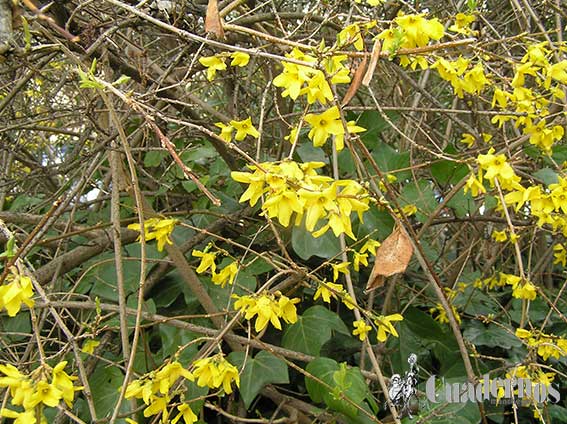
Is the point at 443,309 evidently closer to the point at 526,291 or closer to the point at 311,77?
the point at 526,291

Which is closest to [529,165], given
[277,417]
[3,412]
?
[277,417]

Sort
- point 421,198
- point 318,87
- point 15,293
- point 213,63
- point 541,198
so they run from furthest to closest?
point 421,198 → point 541,198 → point 213,63 → point 318,87 → point 15,293

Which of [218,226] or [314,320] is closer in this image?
[314,320]

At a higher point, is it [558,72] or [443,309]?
[558,72]

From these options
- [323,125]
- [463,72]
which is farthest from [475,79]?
[323,125]

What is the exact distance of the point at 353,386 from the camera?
5.41ft

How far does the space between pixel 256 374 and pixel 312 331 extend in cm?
24

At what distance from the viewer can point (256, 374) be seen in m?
1.78

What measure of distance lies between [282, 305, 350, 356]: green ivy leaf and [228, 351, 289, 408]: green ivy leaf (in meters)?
0.13

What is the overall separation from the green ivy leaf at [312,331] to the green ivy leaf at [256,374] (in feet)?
0.42

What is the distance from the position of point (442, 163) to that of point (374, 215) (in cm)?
35

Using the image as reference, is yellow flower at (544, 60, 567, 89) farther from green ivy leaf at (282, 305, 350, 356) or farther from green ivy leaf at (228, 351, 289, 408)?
green ivy leaf at (228, 351, 289, 408)

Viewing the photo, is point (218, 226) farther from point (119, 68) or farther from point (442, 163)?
point (442, 163)

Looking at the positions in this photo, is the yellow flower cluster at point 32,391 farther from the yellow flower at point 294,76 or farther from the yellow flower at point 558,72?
the yellow flower at point 558,72
